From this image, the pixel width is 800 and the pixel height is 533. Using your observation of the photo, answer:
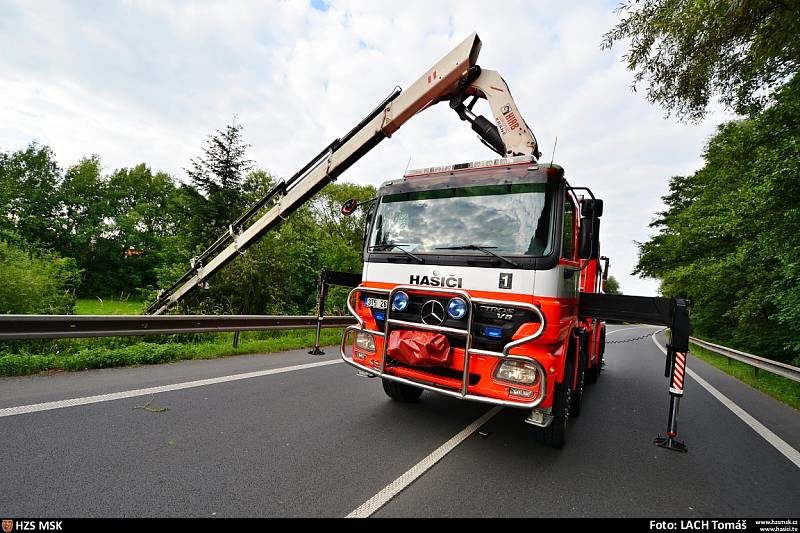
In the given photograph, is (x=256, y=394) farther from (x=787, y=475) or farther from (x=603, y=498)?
(x=787, y=475)

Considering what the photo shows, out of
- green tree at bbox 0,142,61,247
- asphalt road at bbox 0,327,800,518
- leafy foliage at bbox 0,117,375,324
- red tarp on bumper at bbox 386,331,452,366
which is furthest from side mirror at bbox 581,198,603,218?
green tree at bbox 0,142,61,247

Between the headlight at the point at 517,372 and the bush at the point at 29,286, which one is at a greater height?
the headlight at the point at 517,372

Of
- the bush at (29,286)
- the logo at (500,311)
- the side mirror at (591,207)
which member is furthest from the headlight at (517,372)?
the bush at (29,286)

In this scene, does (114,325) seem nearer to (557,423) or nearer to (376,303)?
(376,303)

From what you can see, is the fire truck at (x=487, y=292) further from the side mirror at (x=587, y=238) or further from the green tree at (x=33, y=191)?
the green tree at (x=33, y=191)

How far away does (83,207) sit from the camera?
1474 inches

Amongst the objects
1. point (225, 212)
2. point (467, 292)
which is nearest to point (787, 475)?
point (467, 292)

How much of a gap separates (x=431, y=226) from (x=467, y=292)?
2.92 ft

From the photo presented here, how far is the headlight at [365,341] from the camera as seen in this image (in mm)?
4070

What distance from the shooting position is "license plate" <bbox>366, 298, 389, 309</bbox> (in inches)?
161

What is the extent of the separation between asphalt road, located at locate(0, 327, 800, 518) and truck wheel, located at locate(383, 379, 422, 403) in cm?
12

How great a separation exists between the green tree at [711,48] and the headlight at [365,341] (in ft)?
18.4

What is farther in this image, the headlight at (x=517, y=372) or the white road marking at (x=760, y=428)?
the white road marking at (x=760, y=428)

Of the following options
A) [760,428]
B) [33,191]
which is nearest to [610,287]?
[760,428]
